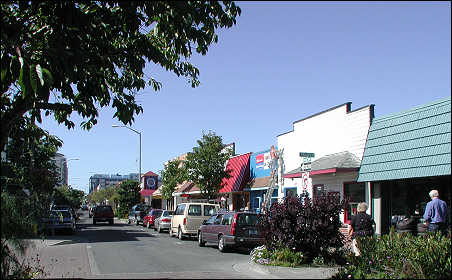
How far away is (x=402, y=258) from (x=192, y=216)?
15.3 m

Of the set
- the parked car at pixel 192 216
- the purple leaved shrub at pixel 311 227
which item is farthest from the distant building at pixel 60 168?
the purple leaved shrub at pixel 311 227

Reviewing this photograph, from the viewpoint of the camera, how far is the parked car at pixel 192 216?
78.7 feet

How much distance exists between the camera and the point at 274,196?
1084 inches

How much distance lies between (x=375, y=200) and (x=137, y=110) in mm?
12057

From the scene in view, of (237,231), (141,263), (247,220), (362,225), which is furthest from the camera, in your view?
(247,220)

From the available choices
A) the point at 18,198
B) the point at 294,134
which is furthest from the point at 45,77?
the point at 294,134

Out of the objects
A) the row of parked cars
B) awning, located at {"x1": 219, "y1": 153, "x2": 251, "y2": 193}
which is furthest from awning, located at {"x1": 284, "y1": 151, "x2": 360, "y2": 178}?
awning, located at {"x1": 219, "y1": 153, "x2": 251, "y2": 193}

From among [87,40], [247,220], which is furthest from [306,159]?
[87,40]

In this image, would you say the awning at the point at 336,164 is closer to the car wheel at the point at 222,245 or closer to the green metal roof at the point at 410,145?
the green metal roof at the point at 410,145

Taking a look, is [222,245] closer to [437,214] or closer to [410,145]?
[410,145]

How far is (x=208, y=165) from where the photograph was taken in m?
32.0

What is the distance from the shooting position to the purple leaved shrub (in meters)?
12.9

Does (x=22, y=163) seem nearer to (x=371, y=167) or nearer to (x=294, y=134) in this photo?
(x=294, y=134)

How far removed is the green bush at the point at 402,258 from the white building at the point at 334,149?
5.77 m
